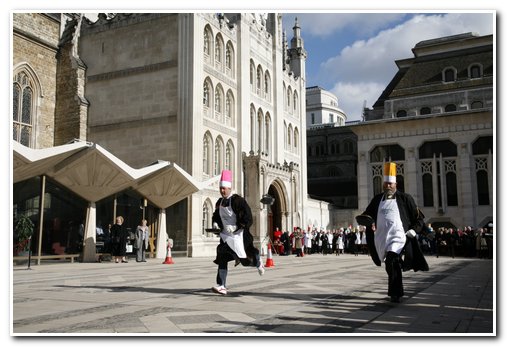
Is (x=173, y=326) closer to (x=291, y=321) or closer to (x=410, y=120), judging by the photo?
(x=291, y=321)

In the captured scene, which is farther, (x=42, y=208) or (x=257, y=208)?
(x=257, y=208)

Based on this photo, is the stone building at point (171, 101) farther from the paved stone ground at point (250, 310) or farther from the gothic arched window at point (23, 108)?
the paved stone ground at point (250, 310)

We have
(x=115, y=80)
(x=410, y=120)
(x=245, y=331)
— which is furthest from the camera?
(x=410, y=120)

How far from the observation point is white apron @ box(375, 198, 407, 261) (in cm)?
796

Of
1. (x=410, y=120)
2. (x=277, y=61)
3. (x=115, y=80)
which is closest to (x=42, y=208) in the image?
(x=115, y=80)

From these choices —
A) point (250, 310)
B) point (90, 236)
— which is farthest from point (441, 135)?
point (250, 310)

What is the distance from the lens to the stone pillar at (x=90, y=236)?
2093cm

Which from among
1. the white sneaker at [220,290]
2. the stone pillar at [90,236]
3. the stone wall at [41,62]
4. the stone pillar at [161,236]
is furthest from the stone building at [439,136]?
the white sneaker at [220,290]

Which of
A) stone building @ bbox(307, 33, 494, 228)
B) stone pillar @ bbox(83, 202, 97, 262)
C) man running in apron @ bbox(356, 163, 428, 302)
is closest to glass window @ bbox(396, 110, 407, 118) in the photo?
stone building @ bbox(307, 33, 494, 228)

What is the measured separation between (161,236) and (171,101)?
7.65m

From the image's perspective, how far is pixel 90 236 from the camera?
21.1 metres

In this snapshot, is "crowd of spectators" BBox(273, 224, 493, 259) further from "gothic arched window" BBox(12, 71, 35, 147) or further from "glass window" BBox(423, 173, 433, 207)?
"gothic arched window" BBox(12, 71, 35, 147)

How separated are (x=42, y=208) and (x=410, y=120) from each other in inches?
1261

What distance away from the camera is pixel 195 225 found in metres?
27.2
